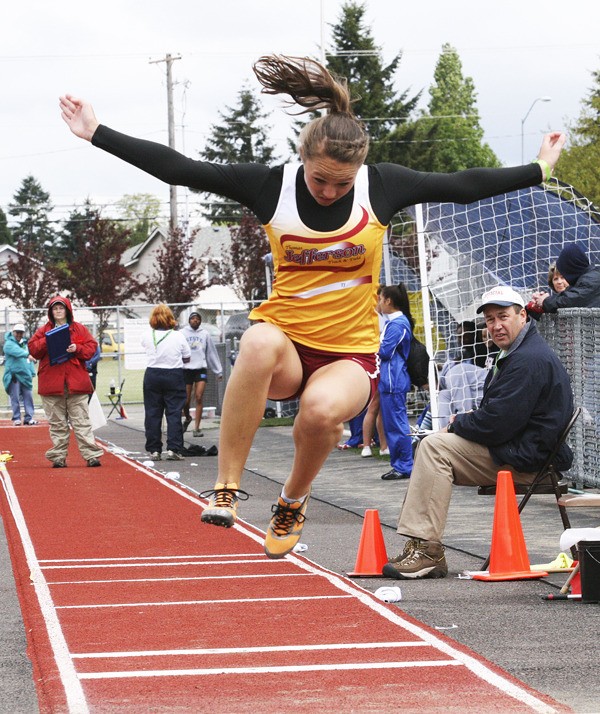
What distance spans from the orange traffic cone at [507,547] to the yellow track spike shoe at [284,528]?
2.07 meters

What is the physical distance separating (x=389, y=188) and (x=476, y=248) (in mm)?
9835

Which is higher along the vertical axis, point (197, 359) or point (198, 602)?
point (197, 359)

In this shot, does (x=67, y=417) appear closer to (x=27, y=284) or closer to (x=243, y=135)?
(x=27, y=284)

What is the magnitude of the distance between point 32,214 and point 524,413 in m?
120

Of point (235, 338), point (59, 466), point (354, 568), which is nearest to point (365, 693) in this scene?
point (354, 568)

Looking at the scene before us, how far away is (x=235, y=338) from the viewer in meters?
26.2

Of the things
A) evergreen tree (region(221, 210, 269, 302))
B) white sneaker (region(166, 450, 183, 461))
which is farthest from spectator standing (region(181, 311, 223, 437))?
evergreen tree (region(221, 210, 269, 302))

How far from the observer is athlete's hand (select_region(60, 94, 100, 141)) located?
19.0 ft

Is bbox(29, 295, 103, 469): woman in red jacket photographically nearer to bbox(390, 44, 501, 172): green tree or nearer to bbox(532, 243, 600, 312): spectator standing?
bbox(532, 243, 600, 312): spectator standing

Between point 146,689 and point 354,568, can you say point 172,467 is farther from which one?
point 146,689

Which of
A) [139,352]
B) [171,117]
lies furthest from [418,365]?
[171,117]

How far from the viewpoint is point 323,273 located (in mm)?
5914

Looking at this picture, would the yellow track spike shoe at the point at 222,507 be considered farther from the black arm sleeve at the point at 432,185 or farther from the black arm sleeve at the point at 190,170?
the black arm sleeve at the point at 432,185

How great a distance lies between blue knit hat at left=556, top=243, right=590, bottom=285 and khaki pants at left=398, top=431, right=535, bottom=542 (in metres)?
3.28
